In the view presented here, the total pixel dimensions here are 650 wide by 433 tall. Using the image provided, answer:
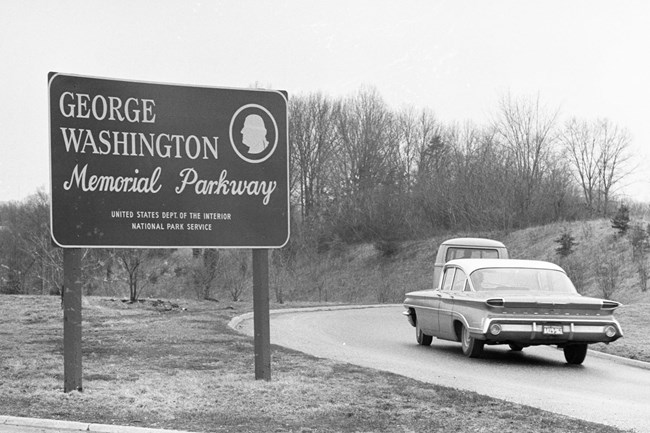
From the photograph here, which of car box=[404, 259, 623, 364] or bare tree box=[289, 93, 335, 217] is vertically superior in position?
bare tree box=[289, 93, 335, 217]

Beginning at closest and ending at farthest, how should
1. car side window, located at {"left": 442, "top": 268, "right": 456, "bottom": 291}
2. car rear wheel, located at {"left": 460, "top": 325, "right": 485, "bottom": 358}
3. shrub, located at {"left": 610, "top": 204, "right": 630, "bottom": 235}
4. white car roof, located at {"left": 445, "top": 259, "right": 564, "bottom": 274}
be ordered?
car rear wheel, located at {"left": 460, "top": 325, "right": 485, "bottom": 358} < white car roof, located at {"left": 445, "top": 259, "right": 564, "bottom": 274} < car side window, located at {"left": 442, "top": 268, "right": 456, "bottom": 291} < shrub, located at {"left": 610, "top": 204, "right": 630, "bottom": 235}

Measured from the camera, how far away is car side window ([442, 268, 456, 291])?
1666 cm

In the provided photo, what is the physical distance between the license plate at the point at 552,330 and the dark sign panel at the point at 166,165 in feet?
16.0

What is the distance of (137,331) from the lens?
A: 18688mm

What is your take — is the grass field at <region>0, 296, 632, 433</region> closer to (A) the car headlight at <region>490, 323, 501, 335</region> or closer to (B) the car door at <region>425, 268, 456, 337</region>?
(A) the car headlight at <region>490, 323, 501, 335</region>

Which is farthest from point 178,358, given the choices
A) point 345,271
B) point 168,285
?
point 345,271

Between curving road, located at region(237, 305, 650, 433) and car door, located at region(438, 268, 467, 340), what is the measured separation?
41cm

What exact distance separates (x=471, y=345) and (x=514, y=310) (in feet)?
4.19

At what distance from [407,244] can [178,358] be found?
53.5 meters

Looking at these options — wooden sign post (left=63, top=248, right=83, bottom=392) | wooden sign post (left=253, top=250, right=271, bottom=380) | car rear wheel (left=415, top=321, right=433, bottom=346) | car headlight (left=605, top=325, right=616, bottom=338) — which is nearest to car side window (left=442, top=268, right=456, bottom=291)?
car rear wheel (left=415, top=321, right=433, bottom=346)

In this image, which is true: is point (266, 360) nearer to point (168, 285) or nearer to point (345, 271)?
point (168, 285)

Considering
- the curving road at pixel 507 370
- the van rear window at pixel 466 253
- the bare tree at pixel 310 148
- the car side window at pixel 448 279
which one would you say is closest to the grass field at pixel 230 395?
the curving road at pixel 507 370

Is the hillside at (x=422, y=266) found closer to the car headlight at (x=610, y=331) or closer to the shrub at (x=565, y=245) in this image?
the shrub at (x=565, y=245)

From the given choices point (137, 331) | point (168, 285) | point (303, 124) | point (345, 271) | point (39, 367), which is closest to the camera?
point (39, 367)
